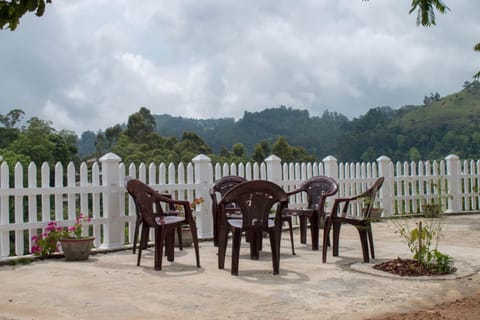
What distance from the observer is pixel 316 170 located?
10.0m

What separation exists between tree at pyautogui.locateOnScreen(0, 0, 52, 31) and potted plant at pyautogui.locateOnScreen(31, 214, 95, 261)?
4506 millimetres

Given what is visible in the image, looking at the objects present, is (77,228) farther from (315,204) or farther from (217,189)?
(315,204)

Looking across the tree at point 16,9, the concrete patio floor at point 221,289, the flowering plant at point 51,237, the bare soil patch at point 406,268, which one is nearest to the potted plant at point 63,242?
the flowering plant at point 51,237

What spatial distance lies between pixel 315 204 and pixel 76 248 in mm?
3204

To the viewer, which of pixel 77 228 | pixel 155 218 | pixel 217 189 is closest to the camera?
pixel 155 218

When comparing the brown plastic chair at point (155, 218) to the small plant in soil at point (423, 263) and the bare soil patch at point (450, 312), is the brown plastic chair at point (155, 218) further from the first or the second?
the bare soil patch at point (450, 312)

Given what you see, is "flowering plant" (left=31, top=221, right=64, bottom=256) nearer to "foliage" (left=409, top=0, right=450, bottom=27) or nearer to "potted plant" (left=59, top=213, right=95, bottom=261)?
"potted plant" (left=59, top=213, right=95, bottom=261)

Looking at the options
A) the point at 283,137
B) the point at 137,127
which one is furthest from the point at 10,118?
the point at 283,137

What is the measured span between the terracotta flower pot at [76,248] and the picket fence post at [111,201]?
76 cm

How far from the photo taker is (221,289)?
14.1 ft

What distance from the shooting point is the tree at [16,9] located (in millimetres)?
1845

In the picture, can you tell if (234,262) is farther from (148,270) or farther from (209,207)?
(209,207)

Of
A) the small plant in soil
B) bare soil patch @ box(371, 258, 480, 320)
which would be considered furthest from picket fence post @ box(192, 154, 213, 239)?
bare soil patch @ box(371, 258, 480, 320)

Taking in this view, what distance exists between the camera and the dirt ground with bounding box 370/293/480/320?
11.2ft
